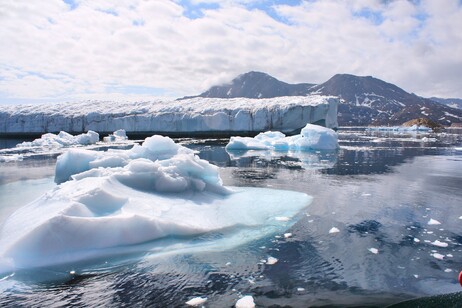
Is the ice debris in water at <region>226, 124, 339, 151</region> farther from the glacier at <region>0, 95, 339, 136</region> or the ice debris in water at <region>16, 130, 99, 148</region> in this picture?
the ice debris in water at <region>16, 130, 99, 148</region>

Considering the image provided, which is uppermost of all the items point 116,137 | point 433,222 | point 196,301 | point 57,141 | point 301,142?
point 301,142

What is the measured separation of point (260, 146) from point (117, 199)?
2039 centimetres

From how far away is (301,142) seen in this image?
82.1ft

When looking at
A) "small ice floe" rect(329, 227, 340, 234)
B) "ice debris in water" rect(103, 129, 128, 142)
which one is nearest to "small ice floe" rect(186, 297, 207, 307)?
"small ice floe" rect(329, 227, 340, 234)

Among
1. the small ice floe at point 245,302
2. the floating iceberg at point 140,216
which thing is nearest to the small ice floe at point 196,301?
the small ice floe at point 245,302

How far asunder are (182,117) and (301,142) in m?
19.4

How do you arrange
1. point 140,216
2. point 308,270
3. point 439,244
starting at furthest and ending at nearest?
point 140,216 < point 439,244 < point 308,270

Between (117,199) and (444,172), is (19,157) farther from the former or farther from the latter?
(444,172)

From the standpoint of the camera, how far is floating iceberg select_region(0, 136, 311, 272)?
16.9ft

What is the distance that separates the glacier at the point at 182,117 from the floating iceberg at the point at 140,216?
30842 mm

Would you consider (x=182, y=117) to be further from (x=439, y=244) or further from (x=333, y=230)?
(x=439, y=244)

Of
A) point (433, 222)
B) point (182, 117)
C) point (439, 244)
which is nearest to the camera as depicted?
point (439, 244)

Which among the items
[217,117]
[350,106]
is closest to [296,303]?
[217,117]

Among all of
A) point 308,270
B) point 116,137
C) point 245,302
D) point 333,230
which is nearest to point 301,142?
point 333,230
